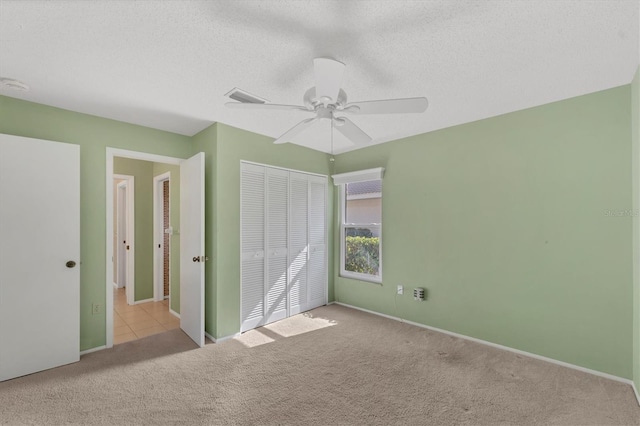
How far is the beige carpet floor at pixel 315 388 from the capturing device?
1.97 metres

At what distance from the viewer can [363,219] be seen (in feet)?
14.4

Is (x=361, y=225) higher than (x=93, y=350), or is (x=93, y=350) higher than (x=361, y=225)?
(x=361, y=225)

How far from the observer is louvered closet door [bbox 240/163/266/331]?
136 inches

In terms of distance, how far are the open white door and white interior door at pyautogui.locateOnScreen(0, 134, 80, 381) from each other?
3.26 feet

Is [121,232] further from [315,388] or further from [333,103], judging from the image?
[333,103]

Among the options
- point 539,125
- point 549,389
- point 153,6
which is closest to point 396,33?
point 153,6

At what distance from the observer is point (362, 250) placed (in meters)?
4.40

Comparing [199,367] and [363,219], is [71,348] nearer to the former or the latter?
[199,367]

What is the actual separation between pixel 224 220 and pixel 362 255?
85.8 inches

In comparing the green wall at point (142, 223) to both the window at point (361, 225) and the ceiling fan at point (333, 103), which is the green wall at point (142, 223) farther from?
the ceiling fan at point (333, 103)

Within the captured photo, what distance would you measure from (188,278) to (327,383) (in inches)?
79.5

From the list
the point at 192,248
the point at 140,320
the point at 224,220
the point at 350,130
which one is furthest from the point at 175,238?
the point at 350,130

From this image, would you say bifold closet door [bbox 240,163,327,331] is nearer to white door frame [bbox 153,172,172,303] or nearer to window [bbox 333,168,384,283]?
window [bbox 333,168,384,283]

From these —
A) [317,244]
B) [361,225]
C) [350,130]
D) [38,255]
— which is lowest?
[317,244]
